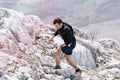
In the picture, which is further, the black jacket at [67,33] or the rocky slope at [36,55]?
the rocky slope at [36,55]

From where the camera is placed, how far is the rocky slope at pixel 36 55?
18.8 m

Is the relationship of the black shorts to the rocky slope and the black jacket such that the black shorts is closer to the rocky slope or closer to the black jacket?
the black jacket

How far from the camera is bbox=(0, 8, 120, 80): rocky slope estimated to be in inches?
741

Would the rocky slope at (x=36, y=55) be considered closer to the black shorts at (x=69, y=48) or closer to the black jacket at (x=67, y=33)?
the black shorts at (x=69, y=48)

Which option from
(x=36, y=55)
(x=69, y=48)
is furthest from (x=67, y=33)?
(x=36, y=55)

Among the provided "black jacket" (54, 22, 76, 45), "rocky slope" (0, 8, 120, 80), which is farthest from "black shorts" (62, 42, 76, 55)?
"rocky slope" (0, 8, 120, 80)

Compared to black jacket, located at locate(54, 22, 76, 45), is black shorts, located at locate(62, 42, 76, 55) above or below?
below

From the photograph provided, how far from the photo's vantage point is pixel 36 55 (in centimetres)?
2278

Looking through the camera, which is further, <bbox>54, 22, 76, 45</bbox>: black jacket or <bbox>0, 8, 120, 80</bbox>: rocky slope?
<bbox>0, 8, 120, 80</bbox>: rocky slope

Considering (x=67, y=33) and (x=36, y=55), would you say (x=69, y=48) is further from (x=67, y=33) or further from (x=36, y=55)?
(x=36, y=55)

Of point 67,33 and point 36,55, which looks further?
point 36,55

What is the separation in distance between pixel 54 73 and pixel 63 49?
141cm

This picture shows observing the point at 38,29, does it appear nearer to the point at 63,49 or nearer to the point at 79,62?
the point at 79,62

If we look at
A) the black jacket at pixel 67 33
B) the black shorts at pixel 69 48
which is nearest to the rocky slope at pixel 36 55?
the black shorts at pixel 69 48
